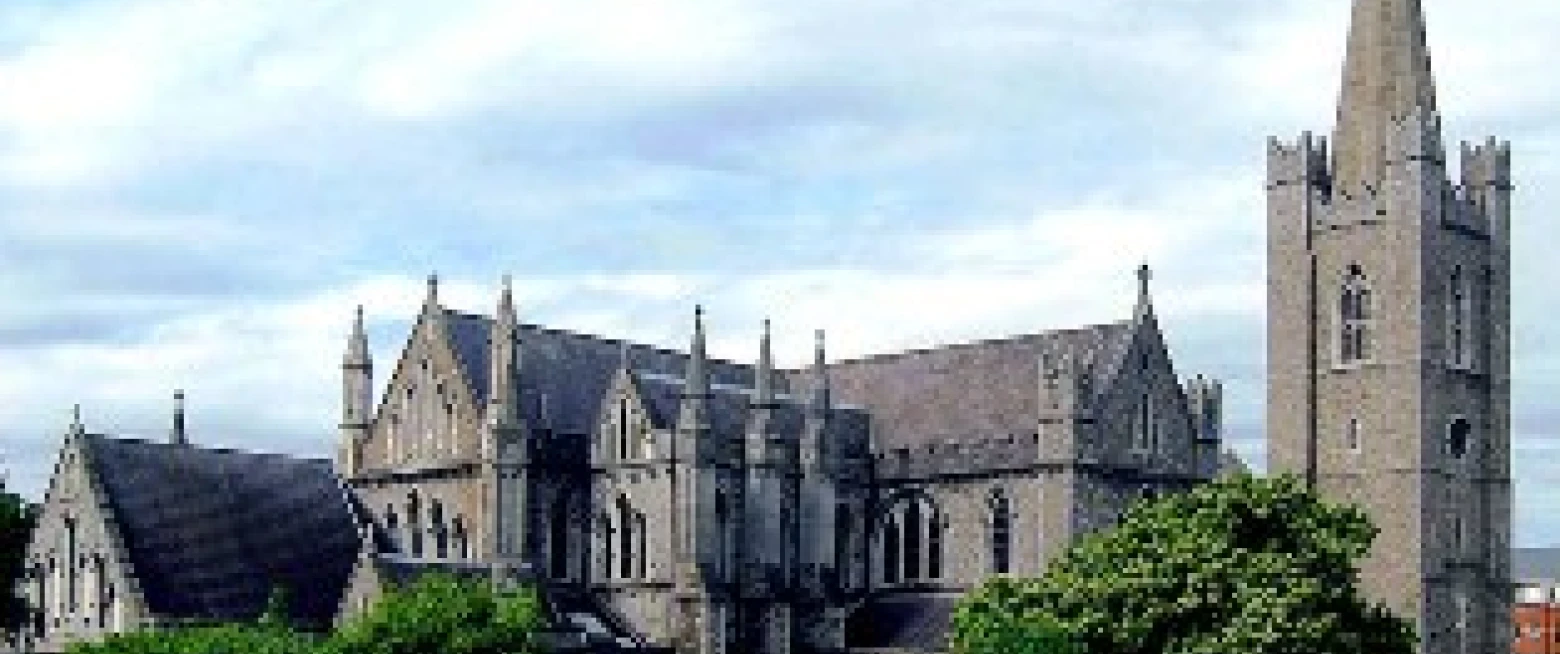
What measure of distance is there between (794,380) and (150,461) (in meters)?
28.9

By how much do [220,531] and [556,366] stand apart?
14957mm

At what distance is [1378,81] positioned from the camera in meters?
112

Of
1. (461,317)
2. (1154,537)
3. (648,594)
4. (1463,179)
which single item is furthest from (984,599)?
(1463,179)

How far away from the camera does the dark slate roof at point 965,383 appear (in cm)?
10731

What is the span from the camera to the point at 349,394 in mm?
110812

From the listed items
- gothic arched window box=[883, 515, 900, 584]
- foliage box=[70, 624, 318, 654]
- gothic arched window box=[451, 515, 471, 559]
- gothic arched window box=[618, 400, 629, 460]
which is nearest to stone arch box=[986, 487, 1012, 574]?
gothic arched window box=[883, 515, 900, 584]

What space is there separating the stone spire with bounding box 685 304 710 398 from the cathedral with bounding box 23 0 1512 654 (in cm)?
16

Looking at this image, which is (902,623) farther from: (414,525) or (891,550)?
(414,525)

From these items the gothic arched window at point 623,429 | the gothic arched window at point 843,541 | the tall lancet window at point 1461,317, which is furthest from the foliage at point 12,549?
the tall lancet window at point 1461,317

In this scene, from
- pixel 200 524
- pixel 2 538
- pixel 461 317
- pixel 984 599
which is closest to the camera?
pixel 984 599

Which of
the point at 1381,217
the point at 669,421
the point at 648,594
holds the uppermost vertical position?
the point at 1381,217

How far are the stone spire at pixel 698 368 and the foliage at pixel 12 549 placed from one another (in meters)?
A: 26.0

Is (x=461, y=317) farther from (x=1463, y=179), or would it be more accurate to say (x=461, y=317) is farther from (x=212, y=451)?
(x=1463, y=179)

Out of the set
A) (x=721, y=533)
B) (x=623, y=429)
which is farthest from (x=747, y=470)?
(x=623, y=429)
